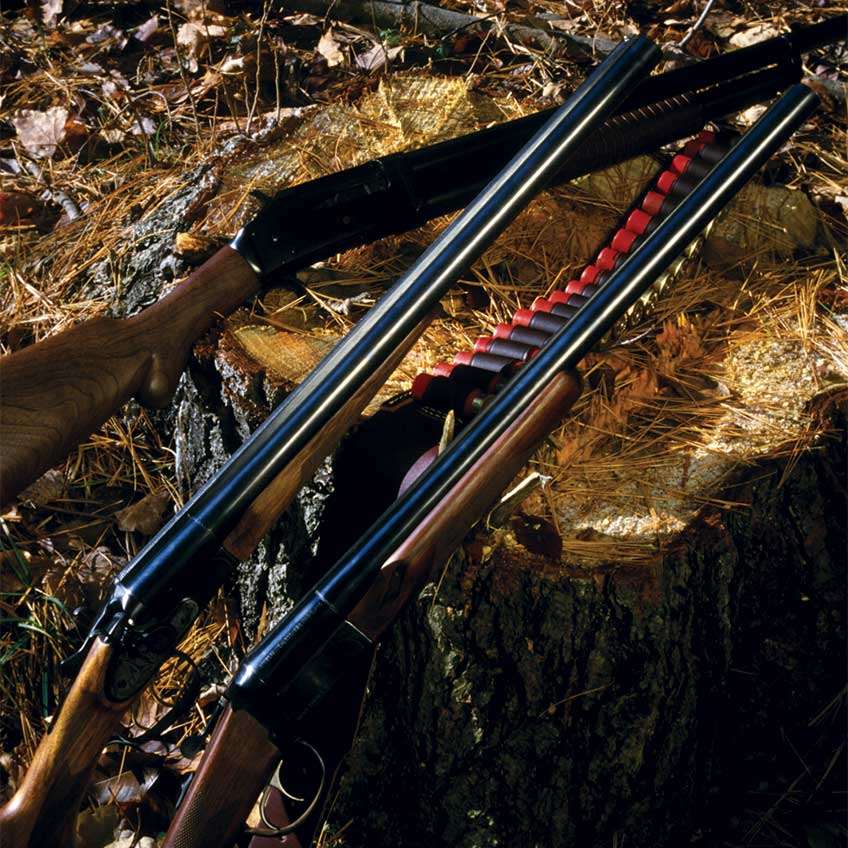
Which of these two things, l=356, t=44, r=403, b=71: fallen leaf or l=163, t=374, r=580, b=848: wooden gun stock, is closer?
l=163, t=374, r=580, b=848: wooden gun stock

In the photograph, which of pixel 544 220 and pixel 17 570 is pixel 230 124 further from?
pixel 17 570

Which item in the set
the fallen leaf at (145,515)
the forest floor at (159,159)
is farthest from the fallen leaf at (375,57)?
the fallen leaf at (145,515)

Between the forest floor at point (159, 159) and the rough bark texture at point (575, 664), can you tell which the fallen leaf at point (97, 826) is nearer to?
the forest floor at point (159, 159)

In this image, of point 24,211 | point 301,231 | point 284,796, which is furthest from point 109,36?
point 284,796

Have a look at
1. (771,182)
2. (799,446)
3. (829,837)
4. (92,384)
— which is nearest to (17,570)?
(92,384)

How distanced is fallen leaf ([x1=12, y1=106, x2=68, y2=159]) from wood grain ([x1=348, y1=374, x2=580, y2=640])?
2.77 metres

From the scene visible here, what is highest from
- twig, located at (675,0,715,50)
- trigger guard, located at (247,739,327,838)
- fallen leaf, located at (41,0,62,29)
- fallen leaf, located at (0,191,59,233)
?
fallen leaf, located at (41,0,62,29)

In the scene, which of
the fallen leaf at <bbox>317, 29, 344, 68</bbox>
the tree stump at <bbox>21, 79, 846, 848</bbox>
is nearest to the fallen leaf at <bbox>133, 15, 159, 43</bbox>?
the fallen leaf at <bbox>317, 29, 344, 68</bbox>

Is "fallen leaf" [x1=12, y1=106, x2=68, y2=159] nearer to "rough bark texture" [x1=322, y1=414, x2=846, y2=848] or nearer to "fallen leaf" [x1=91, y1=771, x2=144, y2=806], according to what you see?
"fallen leaf" [x1=91, y1=771, x2=144, y2=806]

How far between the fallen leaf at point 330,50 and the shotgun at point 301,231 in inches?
53.9

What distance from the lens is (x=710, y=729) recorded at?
103 inches

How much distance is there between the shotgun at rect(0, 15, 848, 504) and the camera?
2139 mm

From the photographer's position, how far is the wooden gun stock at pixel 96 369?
207 centimetres

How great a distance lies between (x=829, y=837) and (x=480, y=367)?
64.8 inches
